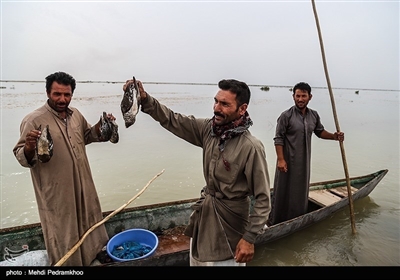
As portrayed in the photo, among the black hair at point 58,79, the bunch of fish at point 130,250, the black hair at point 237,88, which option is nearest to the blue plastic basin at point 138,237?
the bunch of fish at point 130,250

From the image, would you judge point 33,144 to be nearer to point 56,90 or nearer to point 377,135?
point 56,90

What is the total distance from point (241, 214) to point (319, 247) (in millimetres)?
3422

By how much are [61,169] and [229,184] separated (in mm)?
1692

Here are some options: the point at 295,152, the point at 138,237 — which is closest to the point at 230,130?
the point at 295,152

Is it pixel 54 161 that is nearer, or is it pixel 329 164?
pixel 54 161

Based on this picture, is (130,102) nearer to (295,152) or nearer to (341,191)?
(295,152)

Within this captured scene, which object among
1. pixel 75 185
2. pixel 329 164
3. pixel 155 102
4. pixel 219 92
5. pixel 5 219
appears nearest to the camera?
pixel 219 92

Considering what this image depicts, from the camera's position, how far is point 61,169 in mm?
2604

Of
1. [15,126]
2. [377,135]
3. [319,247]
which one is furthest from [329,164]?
[15,126]

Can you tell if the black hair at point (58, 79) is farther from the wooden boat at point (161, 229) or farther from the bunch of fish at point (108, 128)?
the wooden boat at point (161, 229)

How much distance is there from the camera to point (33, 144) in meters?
2.28

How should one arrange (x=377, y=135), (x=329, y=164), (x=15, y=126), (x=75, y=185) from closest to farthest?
(x=75, y=185) < (x=329, y=164) < (x=15, y=126) < (x=377, y=135)

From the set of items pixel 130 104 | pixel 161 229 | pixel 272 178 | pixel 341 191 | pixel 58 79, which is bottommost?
pixel 272 178

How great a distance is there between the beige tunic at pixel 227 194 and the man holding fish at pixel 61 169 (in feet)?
3.34
